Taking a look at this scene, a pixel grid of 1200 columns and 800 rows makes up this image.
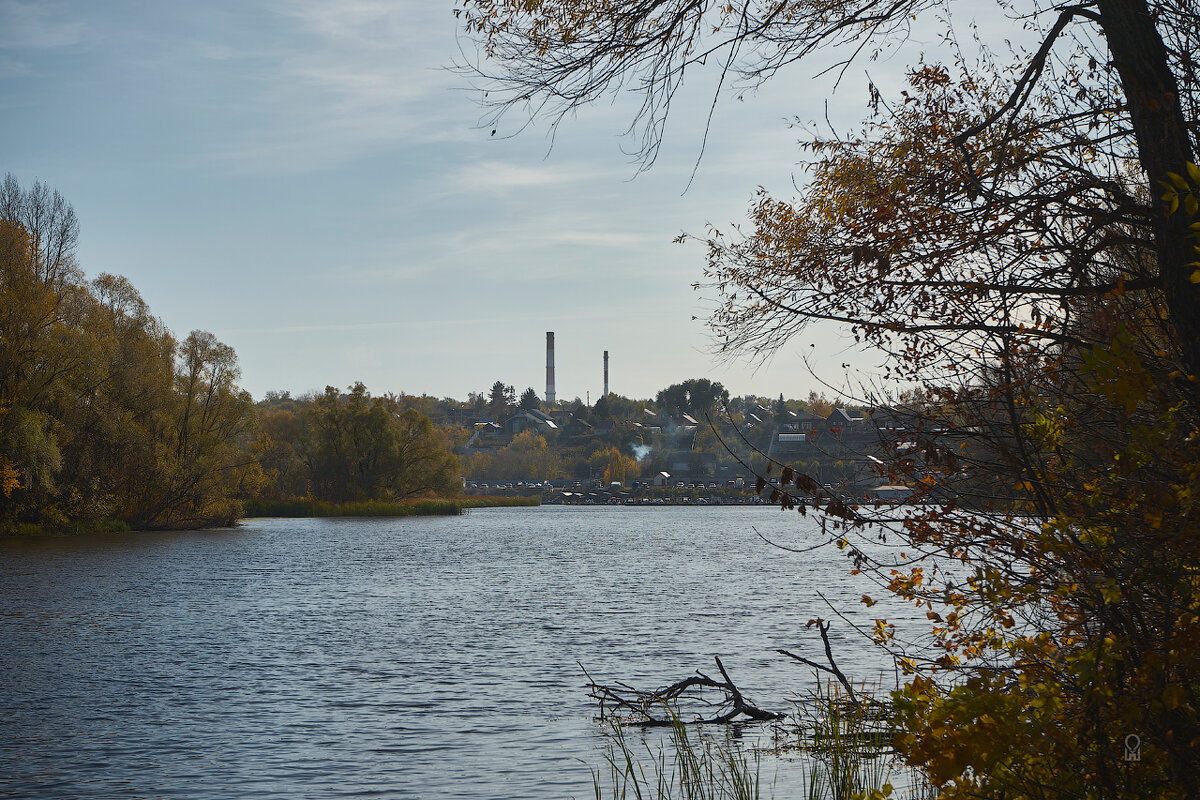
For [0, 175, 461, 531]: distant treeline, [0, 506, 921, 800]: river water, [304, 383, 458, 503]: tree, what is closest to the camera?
[0, 506, 921, 800]: river water

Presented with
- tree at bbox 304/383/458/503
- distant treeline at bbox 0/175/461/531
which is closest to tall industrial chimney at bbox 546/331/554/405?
tree at bbox 304/383/458/503

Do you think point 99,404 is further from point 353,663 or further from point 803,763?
point 803,763

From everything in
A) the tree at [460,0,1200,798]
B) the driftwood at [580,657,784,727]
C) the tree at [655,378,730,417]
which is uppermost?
the tree at [655,378,730,417]

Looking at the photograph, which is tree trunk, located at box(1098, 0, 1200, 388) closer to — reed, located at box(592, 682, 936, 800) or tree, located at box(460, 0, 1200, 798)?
tree, located at box(460, 0, 1200, 798)

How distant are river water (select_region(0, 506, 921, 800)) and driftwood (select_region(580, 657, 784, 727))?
1.60 ft

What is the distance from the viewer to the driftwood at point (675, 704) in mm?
10788

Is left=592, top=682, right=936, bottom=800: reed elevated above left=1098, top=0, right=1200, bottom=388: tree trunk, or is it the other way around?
left=1098, top=0, right=1200, bottom=388: tree trunk

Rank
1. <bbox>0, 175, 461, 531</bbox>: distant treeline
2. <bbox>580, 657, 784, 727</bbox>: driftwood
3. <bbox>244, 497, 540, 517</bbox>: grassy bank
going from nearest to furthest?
<bbox>580, 657, 784, 727</bbox>: driftwood, <bbox>0, 175, 461, 531</bbox>: distant treeline, <bbox>244, 497, 540, 517</bbox>: grassy bank

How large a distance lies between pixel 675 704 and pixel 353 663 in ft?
26.7

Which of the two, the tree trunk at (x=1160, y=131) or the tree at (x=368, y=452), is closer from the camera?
the tree trunk at (x=1160, y=131)

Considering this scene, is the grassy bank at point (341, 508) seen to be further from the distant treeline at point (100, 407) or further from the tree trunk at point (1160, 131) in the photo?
the tree trunk at point (1160, 131)

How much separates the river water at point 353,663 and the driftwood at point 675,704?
1.60 feet

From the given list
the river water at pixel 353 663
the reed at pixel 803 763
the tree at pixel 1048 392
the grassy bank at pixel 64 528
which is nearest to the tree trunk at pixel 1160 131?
→ the tree at pixel 1048 392

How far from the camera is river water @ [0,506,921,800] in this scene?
1144cm
